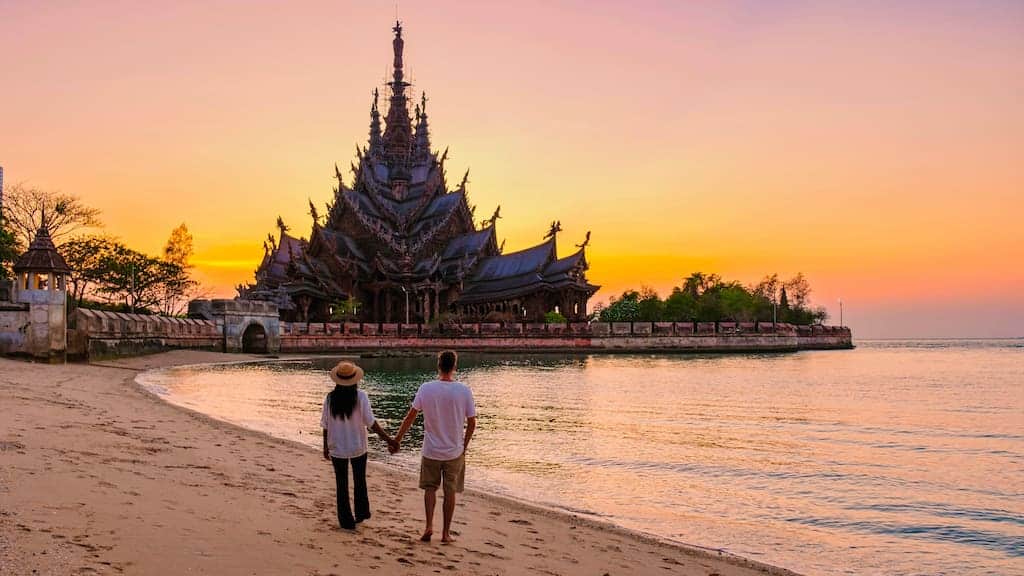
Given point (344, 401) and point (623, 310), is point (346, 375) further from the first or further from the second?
point (623, 310)

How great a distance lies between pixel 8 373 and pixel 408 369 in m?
25.7

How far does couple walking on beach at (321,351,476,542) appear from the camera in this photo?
7.28 meters

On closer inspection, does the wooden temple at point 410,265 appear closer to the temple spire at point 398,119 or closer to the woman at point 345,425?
the temple spire at point 398,119

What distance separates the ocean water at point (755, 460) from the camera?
980 cm

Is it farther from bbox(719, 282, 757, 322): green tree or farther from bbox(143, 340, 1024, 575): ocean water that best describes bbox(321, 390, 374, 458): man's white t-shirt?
bbox(719, 282, 757, 322): green tree

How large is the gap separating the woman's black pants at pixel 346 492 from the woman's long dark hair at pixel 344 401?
455 millimetres

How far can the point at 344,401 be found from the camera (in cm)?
757

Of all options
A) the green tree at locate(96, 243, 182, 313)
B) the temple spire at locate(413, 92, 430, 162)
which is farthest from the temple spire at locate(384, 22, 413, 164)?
the green tree at locate(96, 243, 182, 313)

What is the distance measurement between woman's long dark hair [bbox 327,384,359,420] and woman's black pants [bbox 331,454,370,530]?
46cm

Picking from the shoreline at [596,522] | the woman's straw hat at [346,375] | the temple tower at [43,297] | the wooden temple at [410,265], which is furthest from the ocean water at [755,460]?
the wooden temple at [410,265]

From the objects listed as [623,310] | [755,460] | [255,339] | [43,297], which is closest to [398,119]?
[623,310]

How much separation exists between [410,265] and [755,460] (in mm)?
69060

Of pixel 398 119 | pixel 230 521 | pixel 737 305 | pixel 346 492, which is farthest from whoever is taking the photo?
pixel 737 305

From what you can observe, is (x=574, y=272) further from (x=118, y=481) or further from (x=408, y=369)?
(x=118, y=481)
